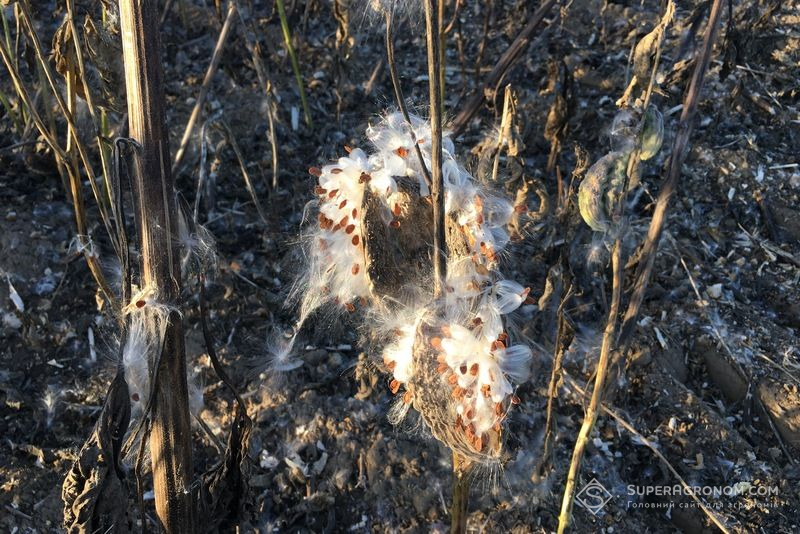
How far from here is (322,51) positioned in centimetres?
268

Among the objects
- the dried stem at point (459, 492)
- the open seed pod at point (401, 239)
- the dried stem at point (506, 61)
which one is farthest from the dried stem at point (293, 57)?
the dried stem at point (459, 492)

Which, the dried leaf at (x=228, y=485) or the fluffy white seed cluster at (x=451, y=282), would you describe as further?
the dried leaf at (x=228, y=485)

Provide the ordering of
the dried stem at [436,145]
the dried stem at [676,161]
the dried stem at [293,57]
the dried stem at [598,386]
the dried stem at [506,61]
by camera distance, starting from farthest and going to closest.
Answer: the dried stem at [293,57] → the dried stem at [506,61] → the dried stem at [598,386] → the dried stem at [676,161] → the dried stem at [436,145]

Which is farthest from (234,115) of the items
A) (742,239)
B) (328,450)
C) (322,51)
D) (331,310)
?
(742,239)

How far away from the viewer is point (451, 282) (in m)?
1.21

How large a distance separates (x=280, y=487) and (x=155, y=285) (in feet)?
2.42

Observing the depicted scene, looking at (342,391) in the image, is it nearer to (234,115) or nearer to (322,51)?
(234,115)

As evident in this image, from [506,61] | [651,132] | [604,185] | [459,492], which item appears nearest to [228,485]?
[459,492]

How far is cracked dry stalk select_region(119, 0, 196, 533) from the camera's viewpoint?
1.02 meters

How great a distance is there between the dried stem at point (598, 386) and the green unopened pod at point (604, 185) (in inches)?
2.7

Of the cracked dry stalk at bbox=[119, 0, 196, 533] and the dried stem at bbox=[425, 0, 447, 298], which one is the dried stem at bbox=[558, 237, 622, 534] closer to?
the dried stem at bbox=[425, 0, 447, 298]

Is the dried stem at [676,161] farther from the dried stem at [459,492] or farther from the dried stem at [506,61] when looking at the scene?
the dried stem at [506,61]

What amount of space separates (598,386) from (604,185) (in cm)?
38

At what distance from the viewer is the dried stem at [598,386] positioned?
120 cm
